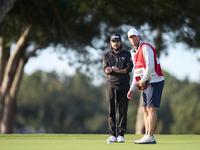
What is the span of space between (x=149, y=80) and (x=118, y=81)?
2.04 feet

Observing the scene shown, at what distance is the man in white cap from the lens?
20.3ft

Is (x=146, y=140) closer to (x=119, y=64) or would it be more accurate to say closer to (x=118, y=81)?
(x=118, y=81)

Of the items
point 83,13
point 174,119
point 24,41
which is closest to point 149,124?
point 83,13

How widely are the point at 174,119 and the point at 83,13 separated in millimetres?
46862

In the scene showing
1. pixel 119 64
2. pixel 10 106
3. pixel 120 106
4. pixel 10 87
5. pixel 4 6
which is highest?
pixel 4 6

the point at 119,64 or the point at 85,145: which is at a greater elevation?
the point at 119,64

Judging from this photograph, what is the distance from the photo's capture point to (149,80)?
20.7 ft

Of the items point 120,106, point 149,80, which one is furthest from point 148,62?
point 120,106

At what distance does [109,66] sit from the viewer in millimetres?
6789

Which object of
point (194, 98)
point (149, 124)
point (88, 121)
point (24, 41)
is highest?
point (24, 41)

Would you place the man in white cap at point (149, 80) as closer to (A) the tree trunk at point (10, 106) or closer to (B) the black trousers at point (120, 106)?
(B) the black trousers at point (120, 106)

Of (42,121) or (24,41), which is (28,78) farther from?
(24,41)

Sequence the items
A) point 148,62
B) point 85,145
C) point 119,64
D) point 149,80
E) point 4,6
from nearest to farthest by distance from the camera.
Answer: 1. point 85,145
2. point 148,62
3. point 149,80
4. point 119,64
5. point 4,6

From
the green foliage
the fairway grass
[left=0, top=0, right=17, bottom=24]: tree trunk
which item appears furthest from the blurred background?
the green foliage
